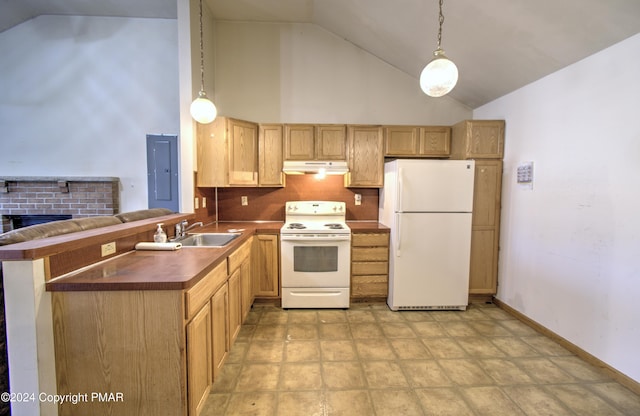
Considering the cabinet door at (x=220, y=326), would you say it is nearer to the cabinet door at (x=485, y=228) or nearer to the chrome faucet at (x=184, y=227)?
the chrome faucet at (x=184, y=227)

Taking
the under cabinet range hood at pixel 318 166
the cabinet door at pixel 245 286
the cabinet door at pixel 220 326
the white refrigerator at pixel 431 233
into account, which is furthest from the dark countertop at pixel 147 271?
the white refrigerator at pixel 431 233

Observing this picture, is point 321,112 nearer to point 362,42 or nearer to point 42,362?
point 362,42

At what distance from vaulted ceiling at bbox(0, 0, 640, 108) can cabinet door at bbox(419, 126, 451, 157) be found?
1.92ft

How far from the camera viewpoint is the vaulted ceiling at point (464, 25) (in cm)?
192

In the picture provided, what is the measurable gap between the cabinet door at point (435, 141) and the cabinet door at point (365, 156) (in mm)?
575

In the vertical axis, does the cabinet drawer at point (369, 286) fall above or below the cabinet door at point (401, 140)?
below

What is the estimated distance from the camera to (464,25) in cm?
238

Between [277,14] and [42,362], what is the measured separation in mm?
3972

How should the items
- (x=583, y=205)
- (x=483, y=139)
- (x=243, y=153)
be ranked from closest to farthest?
1. (x=583, y=205)
2. (x=483, y=139)
3. (x=243, y=153)

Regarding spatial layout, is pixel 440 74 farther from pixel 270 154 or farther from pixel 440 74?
pixel 270 154

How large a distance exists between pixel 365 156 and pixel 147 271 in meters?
2.69

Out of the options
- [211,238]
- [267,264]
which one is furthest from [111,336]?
[267,264]

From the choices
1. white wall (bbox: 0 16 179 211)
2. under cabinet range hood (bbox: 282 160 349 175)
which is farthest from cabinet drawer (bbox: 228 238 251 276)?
white wall (bbox: 0 16 179 211)

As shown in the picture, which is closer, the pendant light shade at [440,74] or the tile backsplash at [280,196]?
the pendant light shade at [440,74]
